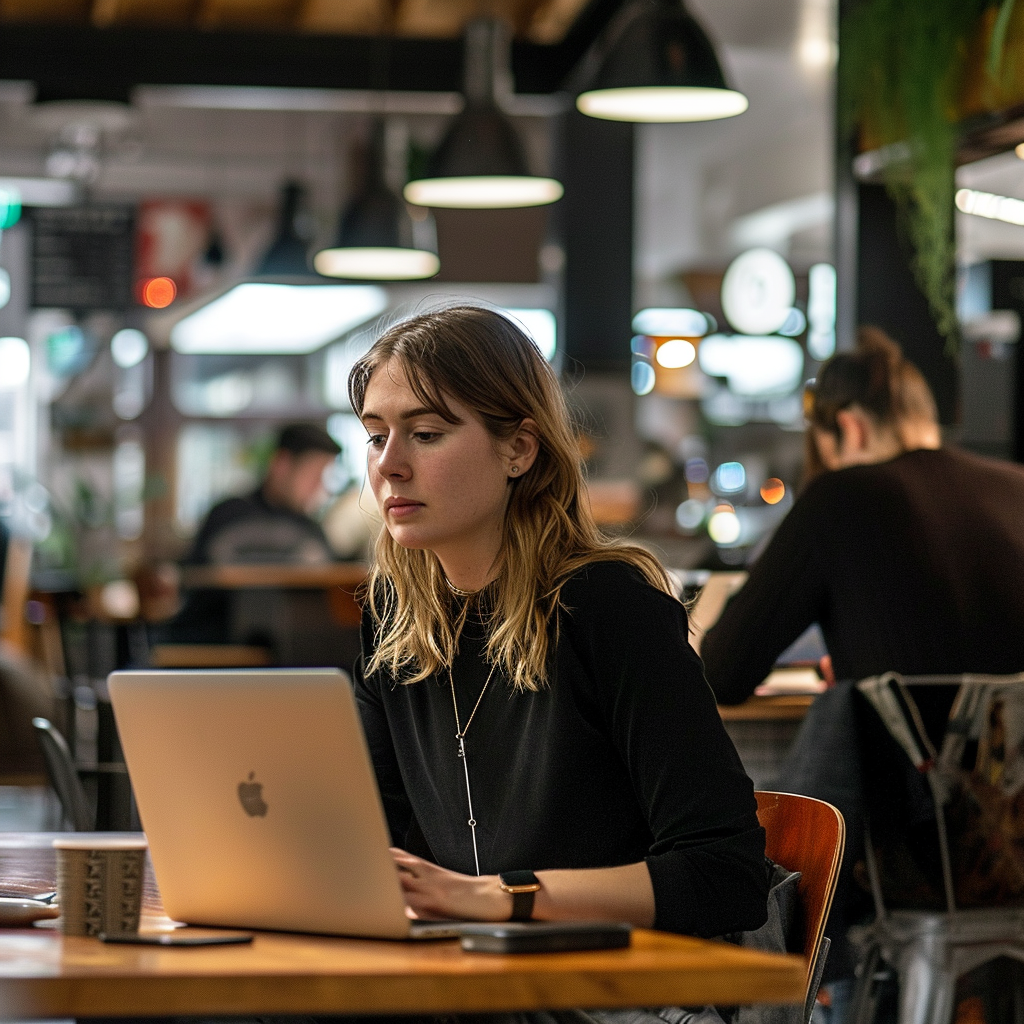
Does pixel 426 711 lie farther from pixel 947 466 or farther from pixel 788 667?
pixel 788 667

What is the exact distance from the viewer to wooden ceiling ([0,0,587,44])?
6520 mm

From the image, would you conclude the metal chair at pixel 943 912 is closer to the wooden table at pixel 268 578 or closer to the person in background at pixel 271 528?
the wooden table at pixel 268 578

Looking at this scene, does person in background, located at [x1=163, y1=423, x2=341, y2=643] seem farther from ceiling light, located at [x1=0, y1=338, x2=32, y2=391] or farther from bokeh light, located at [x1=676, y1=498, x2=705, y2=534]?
ceiling light, located at [x1=0, y1=338, x2=32, y2=391]

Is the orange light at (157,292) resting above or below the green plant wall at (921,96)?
below

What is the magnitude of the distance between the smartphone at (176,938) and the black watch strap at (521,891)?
0.21 metres

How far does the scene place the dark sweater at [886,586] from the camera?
9.48 ft

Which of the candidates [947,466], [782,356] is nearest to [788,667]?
[947,466]

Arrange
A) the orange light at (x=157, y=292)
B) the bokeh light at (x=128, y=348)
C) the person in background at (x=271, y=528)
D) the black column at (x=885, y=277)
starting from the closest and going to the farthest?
1. the black column at (x=885, y=277)
2. the person in background at (x=271, y=528)
3. the orange light at (x=157, y=292)
4. the bokeh light at (x=128, y=348)

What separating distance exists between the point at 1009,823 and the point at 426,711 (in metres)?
1.28

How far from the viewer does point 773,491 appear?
10453 millimetres

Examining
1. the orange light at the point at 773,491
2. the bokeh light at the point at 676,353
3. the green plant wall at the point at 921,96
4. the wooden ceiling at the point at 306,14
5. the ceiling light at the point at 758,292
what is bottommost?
the orange light at the point at 773,491

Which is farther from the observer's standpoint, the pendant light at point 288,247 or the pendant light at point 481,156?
the pendant light at point 288,247

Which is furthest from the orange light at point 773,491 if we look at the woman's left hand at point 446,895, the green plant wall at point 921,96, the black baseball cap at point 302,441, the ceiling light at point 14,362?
the woman's left hand at point 446,895

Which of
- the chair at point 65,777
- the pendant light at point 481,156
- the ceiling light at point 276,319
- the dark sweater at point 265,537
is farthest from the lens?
the ceiling light at point 276,319
